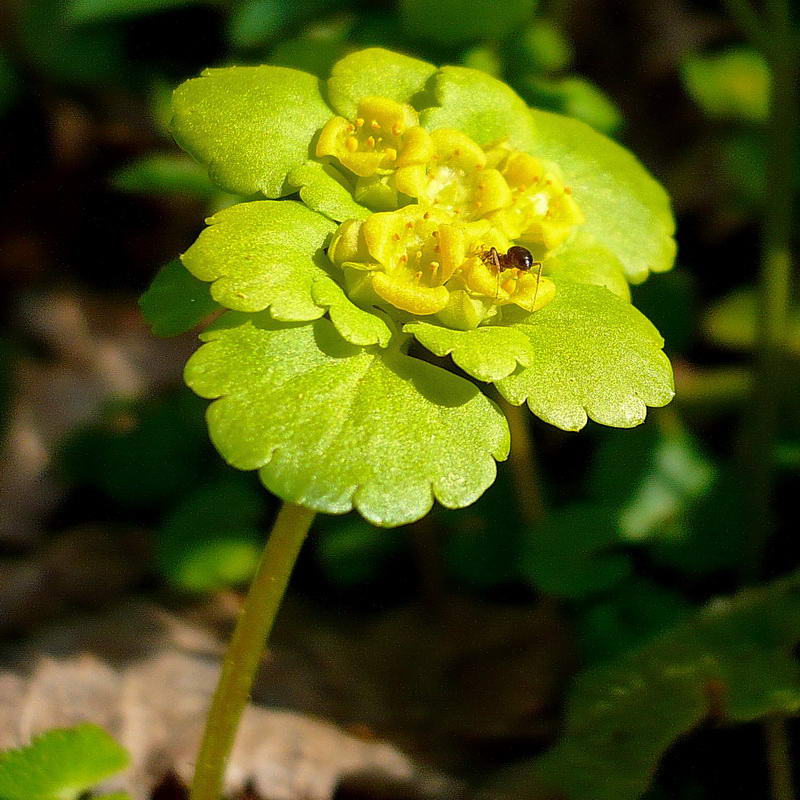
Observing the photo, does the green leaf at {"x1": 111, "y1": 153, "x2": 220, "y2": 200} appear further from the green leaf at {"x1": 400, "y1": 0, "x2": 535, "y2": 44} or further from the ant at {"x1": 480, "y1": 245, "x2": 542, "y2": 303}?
the ant at {"x1": 480, "y1": 245, "x2": 542, "y2": 303}

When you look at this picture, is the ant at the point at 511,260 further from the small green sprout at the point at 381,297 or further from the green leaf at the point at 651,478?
the green leaf at the point at 651,478

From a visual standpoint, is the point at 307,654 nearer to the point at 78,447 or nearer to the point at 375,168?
the point at 78,447

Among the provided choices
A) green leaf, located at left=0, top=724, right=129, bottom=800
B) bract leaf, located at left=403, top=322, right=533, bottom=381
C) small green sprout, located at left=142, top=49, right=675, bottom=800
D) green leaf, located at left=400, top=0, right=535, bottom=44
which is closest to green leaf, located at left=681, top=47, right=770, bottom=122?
green leaf, located at left=400, top=0, right=535, bottom=44

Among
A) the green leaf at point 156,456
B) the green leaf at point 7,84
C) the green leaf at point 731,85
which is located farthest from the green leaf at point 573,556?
the green leaf at point 7,84

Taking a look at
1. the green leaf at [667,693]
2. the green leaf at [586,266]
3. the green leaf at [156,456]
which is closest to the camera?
the green leaf at [586,266]

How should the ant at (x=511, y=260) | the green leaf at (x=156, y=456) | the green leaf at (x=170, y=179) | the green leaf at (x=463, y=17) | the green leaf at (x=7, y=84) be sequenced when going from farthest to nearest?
the green leaf at (x=7, y=84), the green leaf at (x=156, y=456), the green leaf at (x=170, y=179), the green leaf at (x=463, y=17), the ant at (x=511, y=260)

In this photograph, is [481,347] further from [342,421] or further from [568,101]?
[568,101]

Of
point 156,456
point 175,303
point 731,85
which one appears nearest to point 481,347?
point 175,303

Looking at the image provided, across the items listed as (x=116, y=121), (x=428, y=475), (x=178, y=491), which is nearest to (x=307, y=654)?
(x=178, y=491)
